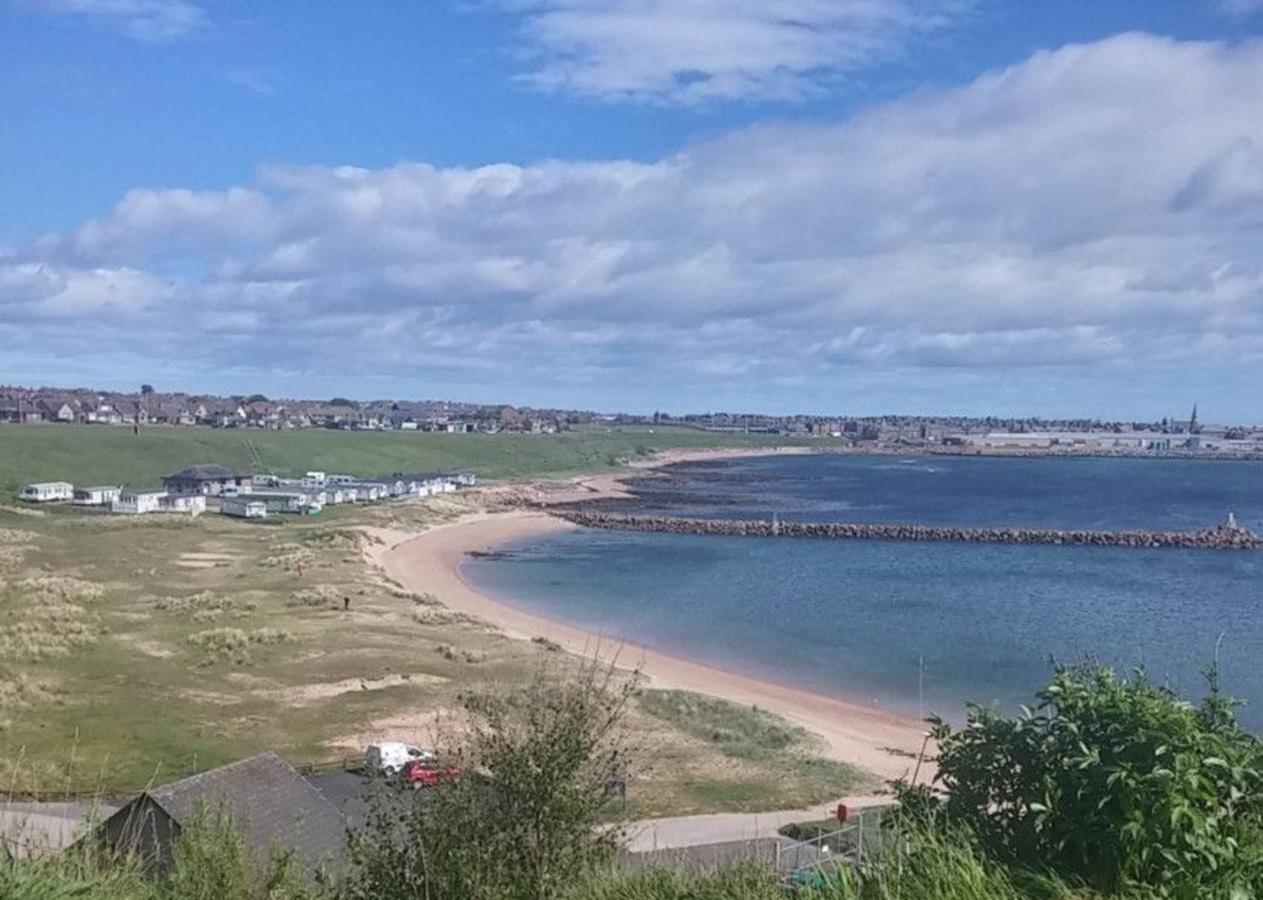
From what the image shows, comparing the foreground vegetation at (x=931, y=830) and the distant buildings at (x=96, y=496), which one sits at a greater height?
the foreground vegetation at (x=931, y=830)

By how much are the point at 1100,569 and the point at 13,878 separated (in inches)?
2534

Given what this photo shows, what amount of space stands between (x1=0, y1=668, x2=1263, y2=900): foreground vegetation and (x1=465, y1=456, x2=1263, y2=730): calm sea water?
10.2 metres

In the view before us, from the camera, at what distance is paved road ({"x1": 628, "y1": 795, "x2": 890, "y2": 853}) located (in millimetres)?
18484

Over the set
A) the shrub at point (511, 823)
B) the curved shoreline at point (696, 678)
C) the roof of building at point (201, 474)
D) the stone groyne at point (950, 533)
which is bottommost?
the curved shoreline at point (696, 678)

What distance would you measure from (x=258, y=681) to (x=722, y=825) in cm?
1474

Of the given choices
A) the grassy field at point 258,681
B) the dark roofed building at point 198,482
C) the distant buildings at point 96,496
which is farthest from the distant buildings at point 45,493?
the grassy field at point 258,681

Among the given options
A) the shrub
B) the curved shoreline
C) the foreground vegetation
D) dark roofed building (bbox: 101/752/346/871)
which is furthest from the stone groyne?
the foreground vegetation

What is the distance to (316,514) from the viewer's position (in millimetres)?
78938

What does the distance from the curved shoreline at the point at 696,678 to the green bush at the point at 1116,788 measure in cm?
479

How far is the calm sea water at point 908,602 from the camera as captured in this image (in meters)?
36.6

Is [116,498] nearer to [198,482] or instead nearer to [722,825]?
[198,482]

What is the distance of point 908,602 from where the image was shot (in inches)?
1992

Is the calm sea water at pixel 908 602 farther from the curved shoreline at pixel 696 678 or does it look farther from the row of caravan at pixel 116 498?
the row of caravan at pixel 116 498

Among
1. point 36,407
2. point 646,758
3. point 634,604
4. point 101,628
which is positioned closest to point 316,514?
point 634,604
